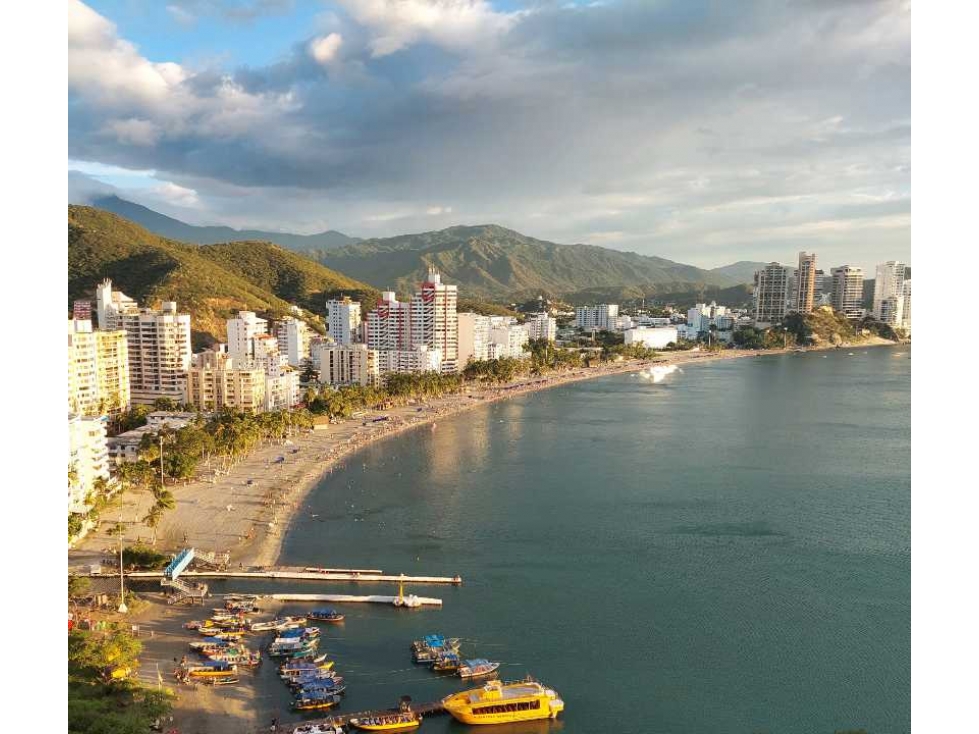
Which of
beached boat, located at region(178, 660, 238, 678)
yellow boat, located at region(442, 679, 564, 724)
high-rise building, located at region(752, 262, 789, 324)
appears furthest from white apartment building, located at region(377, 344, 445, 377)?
high-rise building, located at region(752, 262, 789, 324)

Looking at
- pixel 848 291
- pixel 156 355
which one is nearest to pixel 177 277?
pixel 156 355

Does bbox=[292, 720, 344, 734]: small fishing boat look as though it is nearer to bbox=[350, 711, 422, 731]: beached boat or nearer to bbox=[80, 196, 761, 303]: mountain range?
bbox=[350, 711, 422, 731]: beached boat

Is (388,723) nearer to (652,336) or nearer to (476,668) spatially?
(476,668)

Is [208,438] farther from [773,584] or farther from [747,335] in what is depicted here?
[747,335]

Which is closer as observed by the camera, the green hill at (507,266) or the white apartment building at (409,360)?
the white apartment building at (409,360)

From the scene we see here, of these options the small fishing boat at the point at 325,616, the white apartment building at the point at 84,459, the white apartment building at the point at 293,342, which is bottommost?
the small fishing boat at the point at 325,616

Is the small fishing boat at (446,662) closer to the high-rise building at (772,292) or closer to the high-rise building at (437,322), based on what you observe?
the high-rise building at (437,322)

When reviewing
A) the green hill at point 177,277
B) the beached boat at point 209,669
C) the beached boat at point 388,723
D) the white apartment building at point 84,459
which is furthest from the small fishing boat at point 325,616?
the green hill at point 177,277
